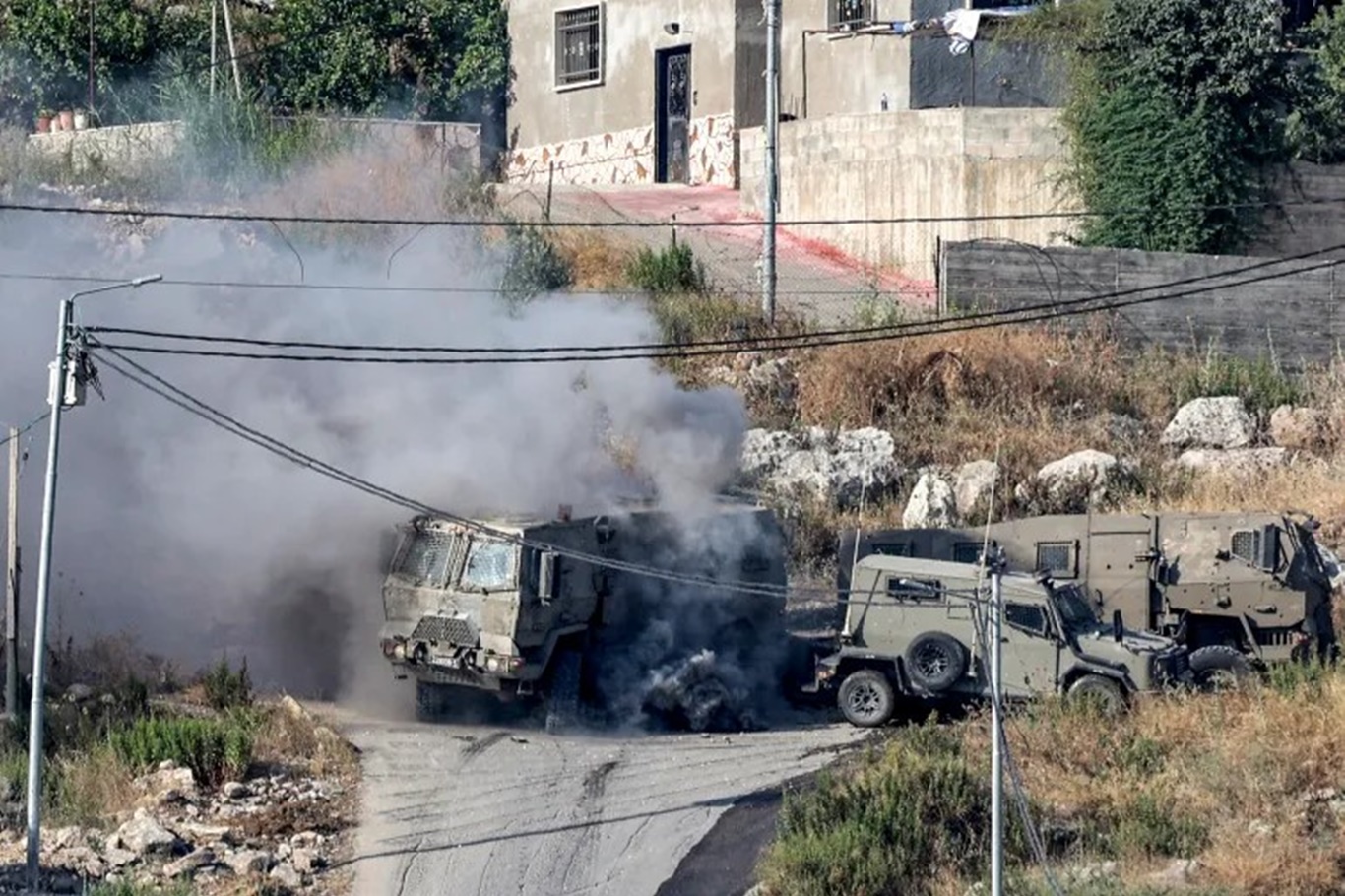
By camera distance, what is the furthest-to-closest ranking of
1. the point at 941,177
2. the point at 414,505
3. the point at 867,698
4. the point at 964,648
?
the point at 941,177 < the point at 867,698 < the point at 964,648 < the point at 414,505

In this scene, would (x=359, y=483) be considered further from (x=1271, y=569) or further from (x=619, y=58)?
(x=619, y=58)

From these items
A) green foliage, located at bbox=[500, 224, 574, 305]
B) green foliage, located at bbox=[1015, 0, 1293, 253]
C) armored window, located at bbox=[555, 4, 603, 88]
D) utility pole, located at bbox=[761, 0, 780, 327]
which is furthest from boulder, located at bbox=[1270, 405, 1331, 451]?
armored window, located at bbox=[555, 4, 603, 88]

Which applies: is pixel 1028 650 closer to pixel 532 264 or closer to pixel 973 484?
pixel 973 484

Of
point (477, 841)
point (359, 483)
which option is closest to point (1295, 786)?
point (477, 841)

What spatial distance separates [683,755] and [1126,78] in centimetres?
1814

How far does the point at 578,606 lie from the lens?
26.0m

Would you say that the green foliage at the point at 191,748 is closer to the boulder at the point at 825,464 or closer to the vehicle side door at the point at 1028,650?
the vehicle side door at the point at 1028,650

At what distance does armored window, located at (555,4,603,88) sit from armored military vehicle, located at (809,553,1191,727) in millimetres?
22472

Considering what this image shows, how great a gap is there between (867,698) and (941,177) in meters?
15.6

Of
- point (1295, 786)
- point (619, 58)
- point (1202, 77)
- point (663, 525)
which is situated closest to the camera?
point (1295, 786)

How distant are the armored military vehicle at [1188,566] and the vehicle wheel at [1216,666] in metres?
0.07

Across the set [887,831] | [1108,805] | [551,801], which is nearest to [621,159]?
[551,801]

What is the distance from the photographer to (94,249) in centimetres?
3528

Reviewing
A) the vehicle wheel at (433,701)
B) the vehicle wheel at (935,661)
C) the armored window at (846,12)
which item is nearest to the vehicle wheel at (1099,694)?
the vehicle wheel at (935,661)
